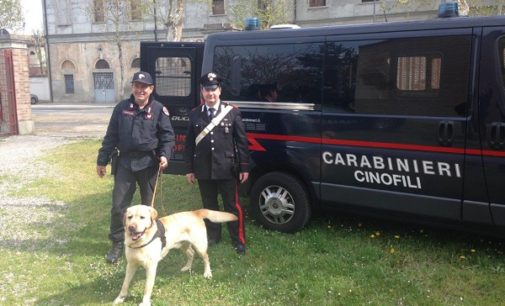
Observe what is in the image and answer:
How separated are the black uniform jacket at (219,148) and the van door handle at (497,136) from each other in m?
2.26

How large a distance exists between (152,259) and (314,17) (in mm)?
27156

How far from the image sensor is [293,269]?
4461 millimetres

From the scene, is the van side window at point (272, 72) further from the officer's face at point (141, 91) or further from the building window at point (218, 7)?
the building window at point (218, 7)

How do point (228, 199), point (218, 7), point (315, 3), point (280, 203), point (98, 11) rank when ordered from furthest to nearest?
point (98, 11) < point (218, 7) < point (315, 3) < point (280, 203) < point (228, 199)

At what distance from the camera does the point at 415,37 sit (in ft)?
14.1

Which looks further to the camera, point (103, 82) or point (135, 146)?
point (103, 82)

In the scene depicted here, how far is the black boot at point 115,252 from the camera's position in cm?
478

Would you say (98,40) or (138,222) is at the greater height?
(98,40)

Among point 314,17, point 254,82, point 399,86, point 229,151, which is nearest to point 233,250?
point 229,151

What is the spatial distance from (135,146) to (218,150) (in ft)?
2.68

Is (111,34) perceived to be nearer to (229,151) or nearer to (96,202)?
(96,202)

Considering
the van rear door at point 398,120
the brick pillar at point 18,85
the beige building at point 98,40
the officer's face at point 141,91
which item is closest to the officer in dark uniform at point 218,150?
the officer's face at point 141,91

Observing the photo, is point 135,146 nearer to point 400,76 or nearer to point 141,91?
point 141,91

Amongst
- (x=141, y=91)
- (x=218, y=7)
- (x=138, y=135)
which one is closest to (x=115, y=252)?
(x=138, y=135)
